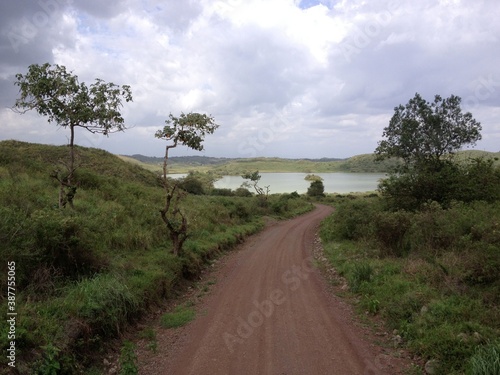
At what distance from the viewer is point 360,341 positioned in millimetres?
6156

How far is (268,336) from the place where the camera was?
630 cm

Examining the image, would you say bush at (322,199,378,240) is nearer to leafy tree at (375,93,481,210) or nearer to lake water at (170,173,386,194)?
leafy tree at (375,93,481,210)

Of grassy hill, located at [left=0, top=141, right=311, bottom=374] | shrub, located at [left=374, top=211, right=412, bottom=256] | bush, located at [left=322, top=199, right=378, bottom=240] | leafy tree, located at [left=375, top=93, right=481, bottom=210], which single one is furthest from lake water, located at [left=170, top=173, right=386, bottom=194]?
grassy hill, located at [left=0, top=141, right=311, bottom=374]

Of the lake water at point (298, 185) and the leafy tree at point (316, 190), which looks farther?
the lake water at point (298, 185)

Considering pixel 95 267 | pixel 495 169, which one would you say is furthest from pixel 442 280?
pixel 495 169

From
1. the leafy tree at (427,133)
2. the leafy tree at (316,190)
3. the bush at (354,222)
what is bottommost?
the leafy tree at (316,190)

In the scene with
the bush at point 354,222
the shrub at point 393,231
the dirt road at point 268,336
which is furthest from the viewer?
the bush at point 354,222

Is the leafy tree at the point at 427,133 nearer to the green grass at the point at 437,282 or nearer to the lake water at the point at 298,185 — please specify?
the green grass at the point at 437,282

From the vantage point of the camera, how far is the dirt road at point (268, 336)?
17.4 feet

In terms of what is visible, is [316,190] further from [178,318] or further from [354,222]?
[178,318]

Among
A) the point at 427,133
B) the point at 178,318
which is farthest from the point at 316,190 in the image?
the point at 178,318

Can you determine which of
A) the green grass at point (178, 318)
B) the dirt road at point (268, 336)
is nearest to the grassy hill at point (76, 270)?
the green grass at point (178, 318)

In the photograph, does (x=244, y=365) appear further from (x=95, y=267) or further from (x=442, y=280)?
(x=442, y=280)

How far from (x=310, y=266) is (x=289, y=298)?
4.25m
